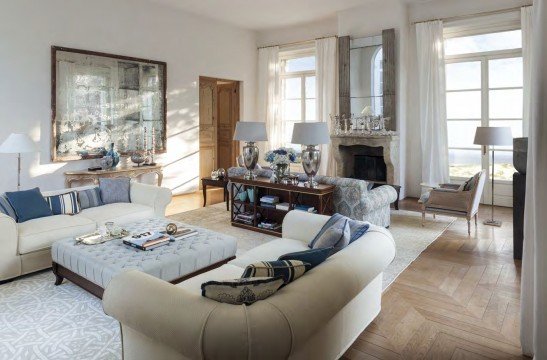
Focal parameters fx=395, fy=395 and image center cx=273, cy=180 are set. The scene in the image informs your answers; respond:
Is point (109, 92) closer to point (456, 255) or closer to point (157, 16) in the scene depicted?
point (157, 16)

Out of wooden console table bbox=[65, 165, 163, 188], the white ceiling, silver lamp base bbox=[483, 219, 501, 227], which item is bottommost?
silver lamp base bbox=[483, 219, 501, 227]

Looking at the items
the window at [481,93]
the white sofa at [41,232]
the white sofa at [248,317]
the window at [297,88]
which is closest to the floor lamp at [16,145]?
the white sofa at [41,232]

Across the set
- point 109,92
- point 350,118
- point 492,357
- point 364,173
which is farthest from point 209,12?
point 492,357

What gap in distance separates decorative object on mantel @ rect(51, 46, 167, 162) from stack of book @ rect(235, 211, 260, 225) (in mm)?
2687

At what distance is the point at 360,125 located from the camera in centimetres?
737

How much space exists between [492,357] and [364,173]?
537 cm

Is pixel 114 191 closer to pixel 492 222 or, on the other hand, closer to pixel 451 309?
pixel 451 309

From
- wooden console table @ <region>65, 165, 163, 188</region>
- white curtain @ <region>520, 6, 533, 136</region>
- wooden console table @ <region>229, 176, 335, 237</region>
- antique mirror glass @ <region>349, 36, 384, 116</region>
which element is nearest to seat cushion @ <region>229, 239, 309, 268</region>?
wooden console table @ <region>229, 176, 335, 237</region>

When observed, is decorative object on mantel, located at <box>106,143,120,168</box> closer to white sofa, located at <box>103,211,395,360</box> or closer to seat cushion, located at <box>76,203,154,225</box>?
seat cushion, located at <box>76,203,154,225</box>

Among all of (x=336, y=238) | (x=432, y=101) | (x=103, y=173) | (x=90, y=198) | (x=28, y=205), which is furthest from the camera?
(x=432, y=101)

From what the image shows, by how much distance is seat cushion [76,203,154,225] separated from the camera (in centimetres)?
429

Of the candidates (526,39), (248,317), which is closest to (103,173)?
(248,317)

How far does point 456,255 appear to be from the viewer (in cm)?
416

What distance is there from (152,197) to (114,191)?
505 mm
